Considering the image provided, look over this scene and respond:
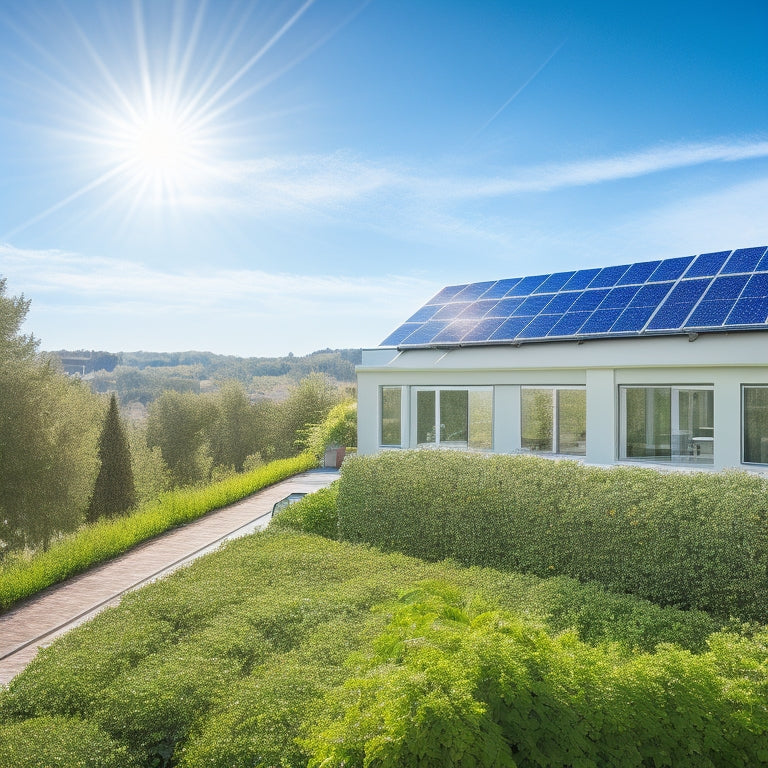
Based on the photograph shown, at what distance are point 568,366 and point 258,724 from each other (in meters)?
11.7

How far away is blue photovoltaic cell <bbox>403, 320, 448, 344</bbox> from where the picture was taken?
17.1m

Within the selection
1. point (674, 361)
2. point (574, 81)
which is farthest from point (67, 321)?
point (674, 361)

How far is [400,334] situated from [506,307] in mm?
3132

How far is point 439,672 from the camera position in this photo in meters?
3.29

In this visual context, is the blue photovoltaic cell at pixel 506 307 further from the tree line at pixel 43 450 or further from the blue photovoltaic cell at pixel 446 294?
the tree line at pixel 43 450

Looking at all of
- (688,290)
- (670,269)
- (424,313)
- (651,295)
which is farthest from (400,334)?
(688,290)

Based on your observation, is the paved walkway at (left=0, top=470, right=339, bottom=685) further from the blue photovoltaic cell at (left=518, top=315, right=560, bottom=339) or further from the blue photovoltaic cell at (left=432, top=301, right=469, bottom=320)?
the blue photovoltaic cell at (left=518, top=315, right=560, bottom=339)

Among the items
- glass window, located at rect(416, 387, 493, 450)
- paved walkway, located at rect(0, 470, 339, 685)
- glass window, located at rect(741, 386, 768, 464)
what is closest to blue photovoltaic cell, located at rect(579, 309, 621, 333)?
glass window, located at rect(416, 387, 493, 450)

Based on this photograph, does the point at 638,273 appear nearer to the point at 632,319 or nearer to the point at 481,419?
the point at 632,319

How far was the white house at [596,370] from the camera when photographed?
39.8ft

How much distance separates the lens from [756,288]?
1289 centimetres

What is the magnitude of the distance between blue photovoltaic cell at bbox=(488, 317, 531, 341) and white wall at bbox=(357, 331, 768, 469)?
0.30 m

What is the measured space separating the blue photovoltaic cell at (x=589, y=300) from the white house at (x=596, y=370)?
0.18 feet

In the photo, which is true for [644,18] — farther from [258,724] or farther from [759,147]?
[258,724]
